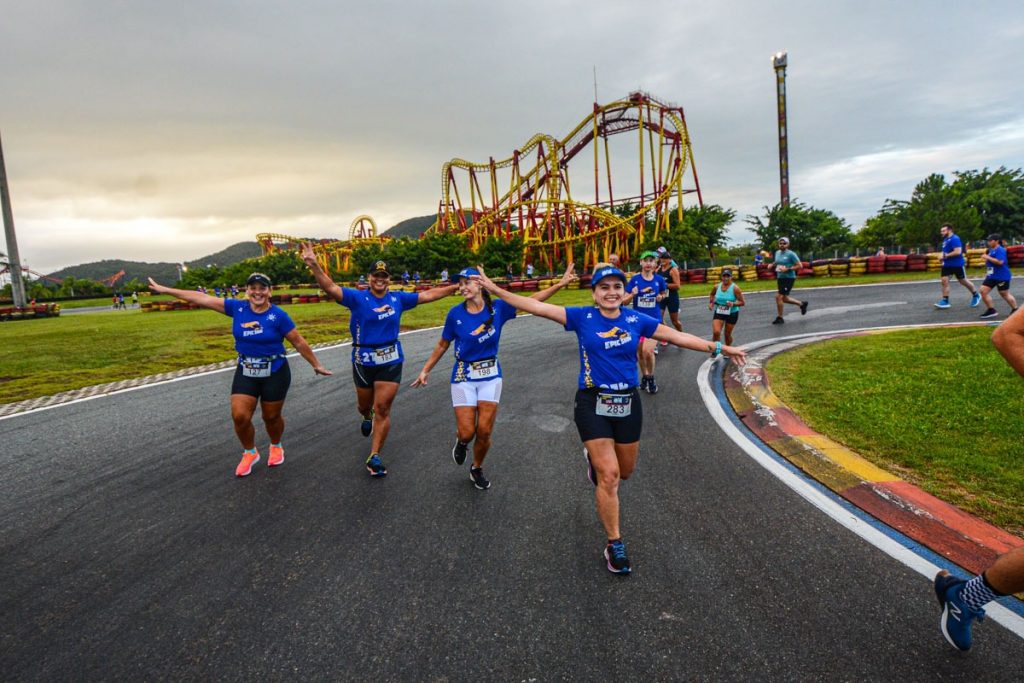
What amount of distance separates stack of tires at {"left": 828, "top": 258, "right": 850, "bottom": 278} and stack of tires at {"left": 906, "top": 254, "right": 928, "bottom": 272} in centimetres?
256

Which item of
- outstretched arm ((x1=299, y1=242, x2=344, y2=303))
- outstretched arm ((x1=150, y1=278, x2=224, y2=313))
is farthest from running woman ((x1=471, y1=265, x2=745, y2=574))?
outstretched arm ((x1=150, y1=278, x2=224, y2=313))

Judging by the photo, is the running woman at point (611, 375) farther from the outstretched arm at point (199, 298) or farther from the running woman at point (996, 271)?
the running woman at point (996, 271)

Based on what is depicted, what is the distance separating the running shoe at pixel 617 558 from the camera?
3287 mm

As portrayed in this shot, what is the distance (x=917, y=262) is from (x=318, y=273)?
3001 centimetres

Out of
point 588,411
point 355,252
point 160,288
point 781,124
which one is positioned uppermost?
point 781,124

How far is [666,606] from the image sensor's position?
295 cm

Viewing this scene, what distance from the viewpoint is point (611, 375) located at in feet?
12.5

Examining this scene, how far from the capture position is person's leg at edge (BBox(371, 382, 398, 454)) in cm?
535

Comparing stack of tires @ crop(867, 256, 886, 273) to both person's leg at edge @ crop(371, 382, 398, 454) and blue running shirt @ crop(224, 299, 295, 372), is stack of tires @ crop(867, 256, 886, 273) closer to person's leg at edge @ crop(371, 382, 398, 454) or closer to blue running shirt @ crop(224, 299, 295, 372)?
person's leg at edge @ crop(371, 382, 398, 454)

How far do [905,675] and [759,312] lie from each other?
14910 mm

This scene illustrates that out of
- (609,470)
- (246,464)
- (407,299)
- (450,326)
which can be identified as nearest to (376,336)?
(407,299)

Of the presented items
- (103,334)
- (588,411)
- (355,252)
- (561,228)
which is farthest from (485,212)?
(588,411)

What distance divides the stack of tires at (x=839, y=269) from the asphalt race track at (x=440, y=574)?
84.2 ft

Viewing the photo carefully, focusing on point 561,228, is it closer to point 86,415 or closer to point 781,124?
point 781,124
